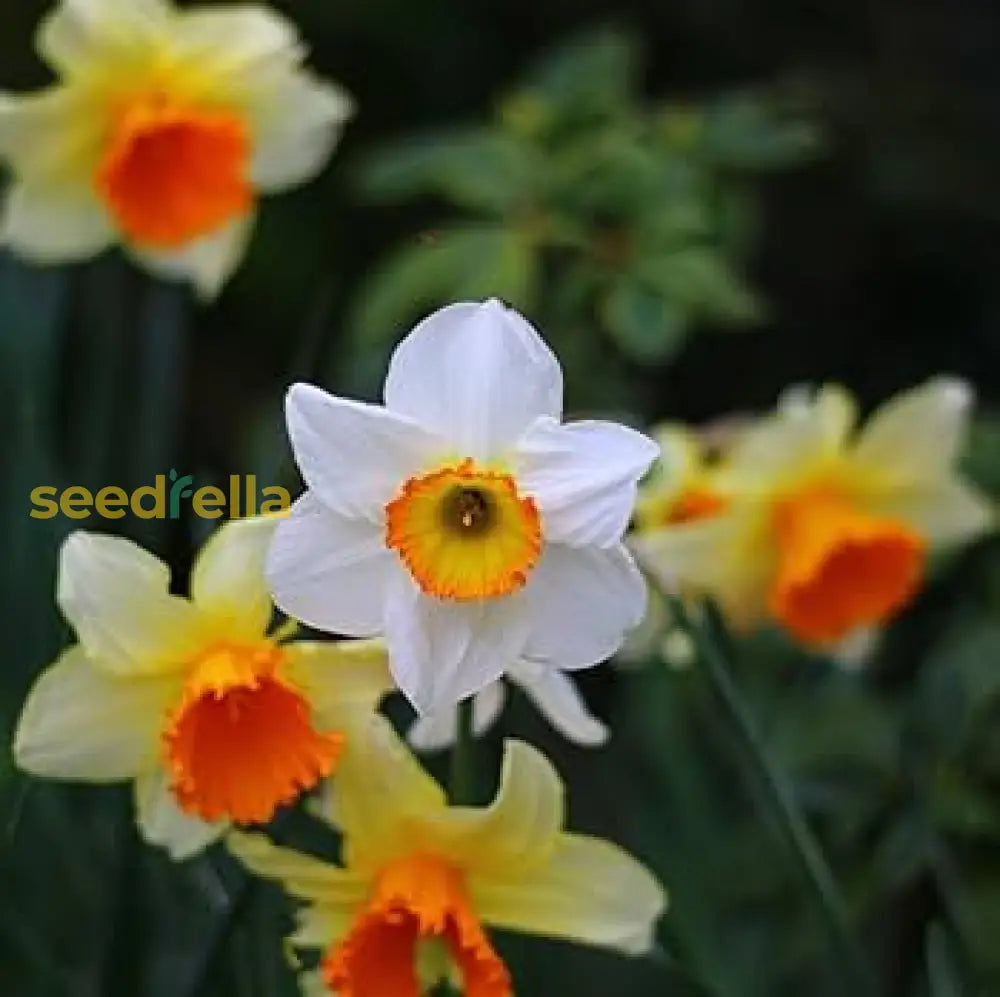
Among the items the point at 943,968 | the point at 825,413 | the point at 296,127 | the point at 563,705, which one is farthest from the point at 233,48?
the point at 943,968

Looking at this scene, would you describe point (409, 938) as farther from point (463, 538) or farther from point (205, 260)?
point (205, 260)

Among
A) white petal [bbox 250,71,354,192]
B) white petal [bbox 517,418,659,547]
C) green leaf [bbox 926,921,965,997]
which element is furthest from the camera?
white petal [bbox 250,71,354,192]

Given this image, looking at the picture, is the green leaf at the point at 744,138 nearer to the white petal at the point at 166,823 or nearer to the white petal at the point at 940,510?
the white petal at the point at 940,510

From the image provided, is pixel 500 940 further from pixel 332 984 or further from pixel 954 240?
pixel 954 240

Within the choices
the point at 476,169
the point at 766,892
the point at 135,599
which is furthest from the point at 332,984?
the point at 476,169

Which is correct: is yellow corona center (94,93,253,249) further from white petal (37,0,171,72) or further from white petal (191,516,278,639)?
white petal (191,516,278,639)

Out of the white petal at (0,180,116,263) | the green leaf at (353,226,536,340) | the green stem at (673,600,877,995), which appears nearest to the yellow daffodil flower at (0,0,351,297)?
the white petal at (0,180,116,263)
